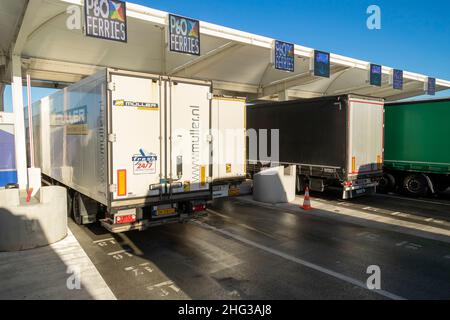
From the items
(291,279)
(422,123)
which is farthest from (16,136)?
(422,123)

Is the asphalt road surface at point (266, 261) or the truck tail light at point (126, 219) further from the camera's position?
the truck tail light at point (126, 219)

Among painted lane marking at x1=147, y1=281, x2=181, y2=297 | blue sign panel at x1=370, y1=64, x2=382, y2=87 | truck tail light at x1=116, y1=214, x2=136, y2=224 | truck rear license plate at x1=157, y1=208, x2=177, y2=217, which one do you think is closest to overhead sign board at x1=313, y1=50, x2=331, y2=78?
blue sign panel at x1=370, y1=64, x2=382, y2=87

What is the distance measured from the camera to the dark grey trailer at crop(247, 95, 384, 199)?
11484 mm

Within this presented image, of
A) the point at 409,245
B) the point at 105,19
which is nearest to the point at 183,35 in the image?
the point at 105,19

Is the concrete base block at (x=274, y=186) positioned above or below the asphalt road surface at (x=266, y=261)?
above

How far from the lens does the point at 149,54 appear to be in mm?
17141

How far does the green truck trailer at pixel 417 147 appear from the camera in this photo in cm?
1241

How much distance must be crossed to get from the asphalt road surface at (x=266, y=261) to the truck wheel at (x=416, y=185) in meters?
6.26

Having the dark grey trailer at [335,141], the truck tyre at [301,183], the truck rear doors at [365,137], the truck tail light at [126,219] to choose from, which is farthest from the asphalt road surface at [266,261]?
the truck tyre at [301,183]

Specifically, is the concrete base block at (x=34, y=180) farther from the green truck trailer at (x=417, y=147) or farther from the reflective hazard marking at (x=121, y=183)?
the green truck trailer at (x=417, y=147)

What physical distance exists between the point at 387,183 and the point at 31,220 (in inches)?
516

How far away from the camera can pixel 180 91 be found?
278 inches

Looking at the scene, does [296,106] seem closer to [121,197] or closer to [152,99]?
[152,99]
